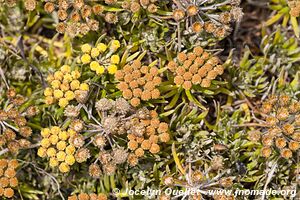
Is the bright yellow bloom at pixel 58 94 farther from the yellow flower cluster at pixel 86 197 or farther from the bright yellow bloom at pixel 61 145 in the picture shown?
the yellow flower cluster at pixel 86 197

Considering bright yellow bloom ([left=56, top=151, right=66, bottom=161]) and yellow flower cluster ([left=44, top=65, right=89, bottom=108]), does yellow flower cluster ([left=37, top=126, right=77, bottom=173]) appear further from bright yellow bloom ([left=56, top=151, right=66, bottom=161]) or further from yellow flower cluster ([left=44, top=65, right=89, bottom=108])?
yellow flower cluster ([left=44, top=65, right=89, bottom=108])

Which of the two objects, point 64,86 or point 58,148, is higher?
point 64,86

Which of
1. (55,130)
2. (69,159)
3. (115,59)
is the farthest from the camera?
(115,59)

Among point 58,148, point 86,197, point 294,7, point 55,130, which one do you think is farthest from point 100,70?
point 294,7

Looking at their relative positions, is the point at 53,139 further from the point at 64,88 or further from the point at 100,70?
the point at 100,70

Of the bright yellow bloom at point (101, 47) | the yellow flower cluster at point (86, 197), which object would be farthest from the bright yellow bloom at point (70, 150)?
the bright yellow bloom at point (101, 47)

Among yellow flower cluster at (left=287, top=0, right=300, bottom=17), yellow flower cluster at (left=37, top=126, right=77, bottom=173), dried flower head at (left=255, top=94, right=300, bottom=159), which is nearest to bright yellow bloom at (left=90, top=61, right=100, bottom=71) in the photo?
yellow flower cluster at (left=37, top=126, right=77, bottom=173)

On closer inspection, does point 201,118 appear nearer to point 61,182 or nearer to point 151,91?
point 151,91
